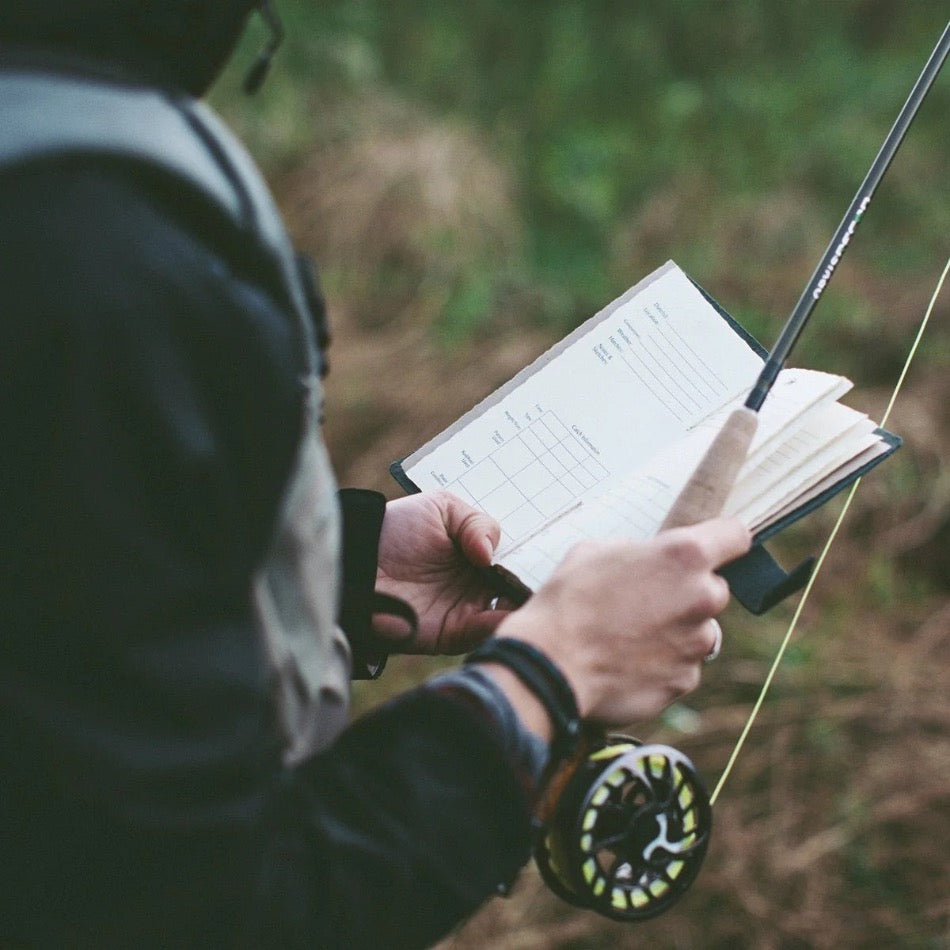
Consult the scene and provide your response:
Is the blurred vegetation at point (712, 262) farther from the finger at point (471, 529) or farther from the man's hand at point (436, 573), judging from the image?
the finger at point (471, 529)

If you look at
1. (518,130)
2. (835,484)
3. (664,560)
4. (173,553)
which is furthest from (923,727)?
(518,130)

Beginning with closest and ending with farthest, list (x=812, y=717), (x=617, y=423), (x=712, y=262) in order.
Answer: (x=617, y=423) → (x=812, y=717) → (x=712, y=262)

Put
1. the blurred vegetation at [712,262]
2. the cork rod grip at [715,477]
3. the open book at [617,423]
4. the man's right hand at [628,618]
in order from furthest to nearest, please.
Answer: the blurred vegetation at [712,262] → the open book at [617,423] → the cork rod grip at [715,477] → the man's right hand at [628,618]

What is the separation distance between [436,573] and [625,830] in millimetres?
480

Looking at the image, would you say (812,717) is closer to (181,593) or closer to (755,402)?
(755,402)

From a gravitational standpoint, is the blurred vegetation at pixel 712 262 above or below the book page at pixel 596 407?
below

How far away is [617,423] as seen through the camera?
1.45 m

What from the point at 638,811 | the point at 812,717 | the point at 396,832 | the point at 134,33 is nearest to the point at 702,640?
the point at 638,811

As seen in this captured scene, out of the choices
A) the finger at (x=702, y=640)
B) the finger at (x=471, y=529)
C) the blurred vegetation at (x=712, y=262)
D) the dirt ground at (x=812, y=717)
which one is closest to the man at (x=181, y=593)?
the finger at (x=702, y=640)

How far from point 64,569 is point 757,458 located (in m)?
0.79

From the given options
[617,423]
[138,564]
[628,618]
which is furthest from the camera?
[617,423]

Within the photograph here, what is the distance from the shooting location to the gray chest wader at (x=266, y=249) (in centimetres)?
76

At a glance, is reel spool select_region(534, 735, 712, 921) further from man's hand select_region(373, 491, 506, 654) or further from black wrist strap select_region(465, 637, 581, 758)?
man's hand select_region(373, 491, 506, 654)

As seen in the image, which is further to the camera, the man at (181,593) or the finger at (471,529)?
the finger at (471,529)
